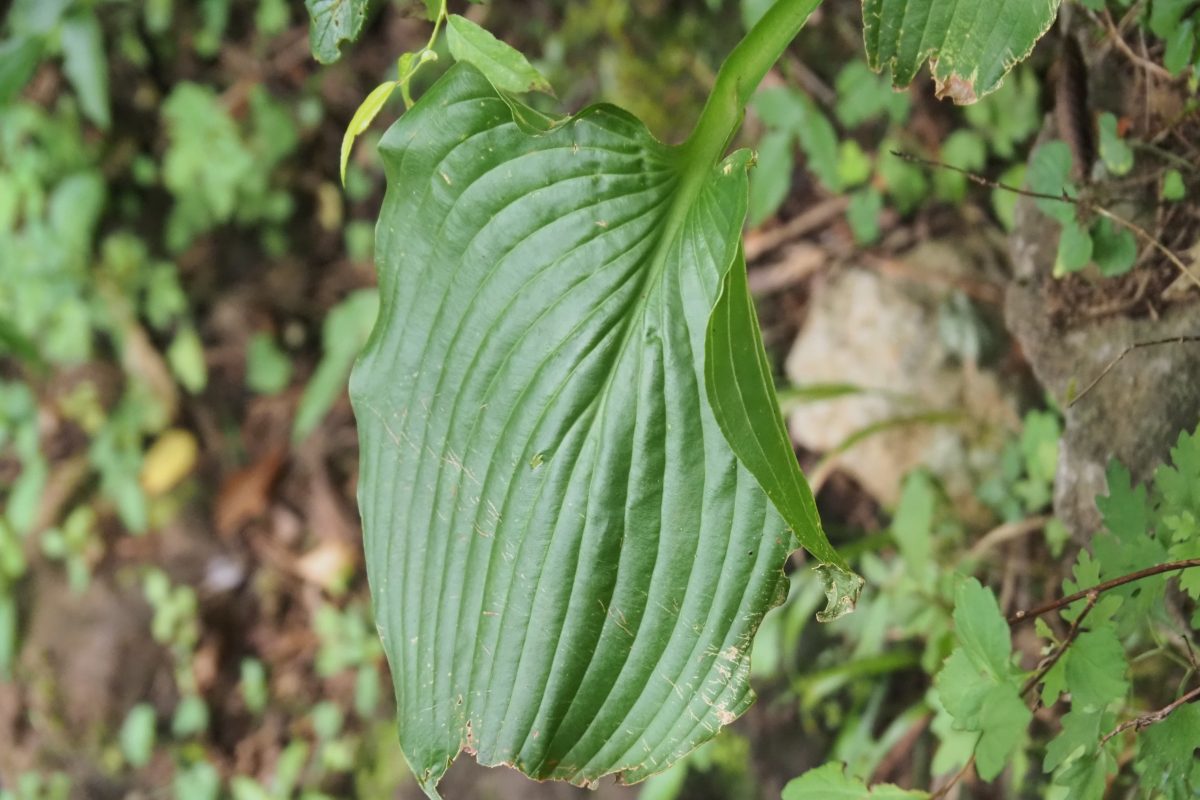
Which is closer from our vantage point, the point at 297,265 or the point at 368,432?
the point at 368,432

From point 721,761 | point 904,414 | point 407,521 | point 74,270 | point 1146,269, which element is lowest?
point 721,761

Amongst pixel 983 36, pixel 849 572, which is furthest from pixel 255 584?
pixel 983 36

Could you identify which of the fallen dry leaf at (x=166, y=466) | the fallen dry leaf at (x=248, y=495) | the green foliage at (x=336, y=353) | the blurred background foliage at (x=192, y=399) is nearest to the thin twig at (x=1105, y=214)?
the blurred background foliage at (x=192, y=399)

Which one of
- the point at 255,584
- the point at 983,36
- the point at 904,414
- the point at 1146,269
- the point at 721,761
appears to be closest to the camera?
the point at 983,36

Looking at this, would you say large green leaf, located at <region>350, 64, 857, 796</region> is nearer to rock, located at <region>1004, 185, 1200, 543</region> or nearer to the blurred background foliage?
rock, located at <region>1004, 185, 1200, 543</region>

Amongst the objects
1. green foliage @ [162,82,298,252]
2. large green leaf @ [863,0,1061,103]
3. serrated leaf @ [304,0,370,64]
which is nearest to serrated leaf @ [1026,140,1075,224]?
large green leaf @ [863,0,1061,103]

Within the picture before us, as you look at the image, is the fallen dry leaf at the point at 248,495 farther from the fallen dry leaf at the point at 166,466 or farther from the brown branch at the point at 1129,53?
the brown branch at the point at 1129,53

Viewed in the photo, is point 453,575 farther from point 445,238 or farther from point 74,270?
point 74,270
